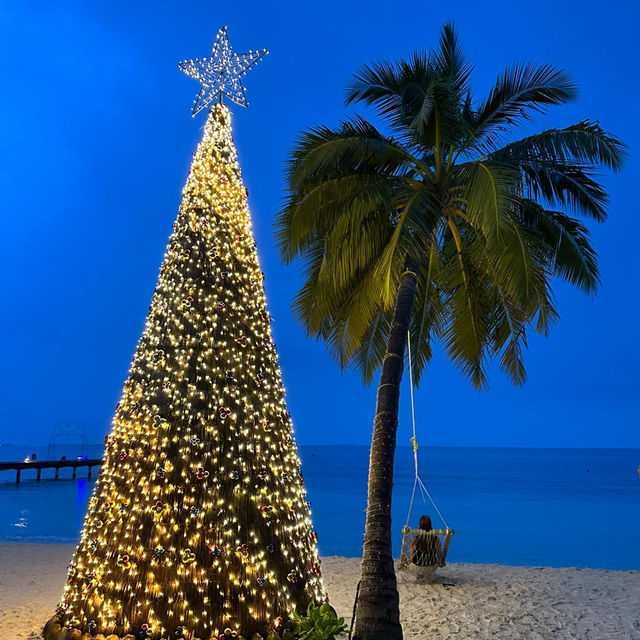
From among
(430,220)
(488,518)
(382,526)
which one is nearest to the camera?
(382,526)

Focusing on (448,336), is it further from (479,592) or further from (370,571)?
(370,571)

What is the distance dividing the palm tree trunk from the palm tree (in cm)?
1

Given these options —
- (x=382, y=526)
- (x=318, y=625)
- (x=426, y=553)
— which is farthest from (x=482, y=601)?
(x=318, y=625)

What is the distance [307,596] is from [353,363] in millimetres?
5785

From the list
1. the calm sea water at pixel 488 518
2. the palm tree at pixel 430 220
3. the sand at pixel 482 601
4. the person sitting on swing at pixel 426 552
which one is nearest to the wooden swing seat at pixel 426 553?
the person sitting on swing at pixel 426 552

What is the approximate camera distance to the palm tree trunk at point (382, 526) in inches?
244

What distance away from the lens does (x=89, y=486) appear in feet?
140

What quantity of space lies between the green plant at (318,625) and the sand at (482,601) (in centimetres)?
164

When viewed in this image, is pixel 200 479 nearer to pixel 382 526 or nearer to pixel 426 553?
pixel 382 526

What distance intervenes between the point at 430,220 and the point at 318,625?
16.7 feet

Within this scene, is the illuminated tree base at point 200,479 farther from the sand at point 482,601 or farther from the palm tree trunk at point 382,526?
the sand at point 482,601

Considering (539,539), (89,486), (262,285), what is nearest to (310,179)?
(262,285)

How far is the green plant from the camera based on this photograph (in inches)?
223

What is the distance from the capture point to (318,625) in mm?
5723
